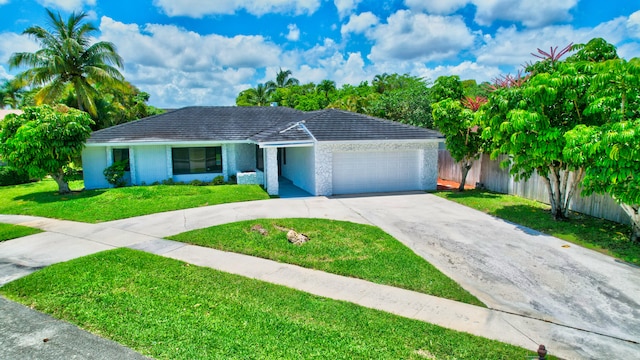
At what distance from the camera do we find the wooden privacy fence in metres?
10.5

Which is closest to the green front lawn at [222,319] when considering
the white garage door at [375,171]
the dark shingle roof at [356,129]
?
the white garage door at [375,171]

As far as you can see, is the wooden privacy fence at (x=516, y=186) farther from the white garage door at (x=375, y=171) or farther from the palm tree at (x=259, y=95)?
the palm tree at (x=259, y=95)

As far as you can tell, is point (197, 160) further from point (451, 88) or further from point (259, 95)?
point (259, 95)

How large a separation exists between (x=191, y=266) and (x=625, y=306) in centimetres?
788

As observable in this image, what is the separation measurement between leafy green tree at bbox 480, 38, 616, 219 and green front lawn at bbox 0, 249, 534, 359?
6.91 metres

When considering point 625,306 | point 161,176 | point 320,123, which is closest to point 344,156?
point 320,123

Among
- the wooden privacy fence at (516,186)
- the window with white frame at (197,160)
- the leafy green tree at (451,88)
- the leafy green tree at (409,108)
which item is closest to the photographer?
the wooden privacy fence at (516,186)

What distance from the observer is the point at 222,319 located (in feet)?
17.1

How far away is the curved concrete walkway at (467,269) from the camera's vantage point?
5184 mm

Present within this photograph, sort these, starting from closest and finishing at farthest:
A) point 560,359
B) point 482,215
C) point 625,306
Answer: point 560,359
point 625,306
point 482,215

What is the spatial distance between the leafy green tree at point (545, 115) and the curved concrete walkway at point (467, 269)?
2.14m

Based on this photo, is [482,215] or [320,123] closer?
[482,215]

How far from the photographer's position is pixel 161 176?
18641 millimetres

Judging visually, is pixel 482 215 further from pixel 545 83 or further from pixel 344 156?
pixel 344 156
